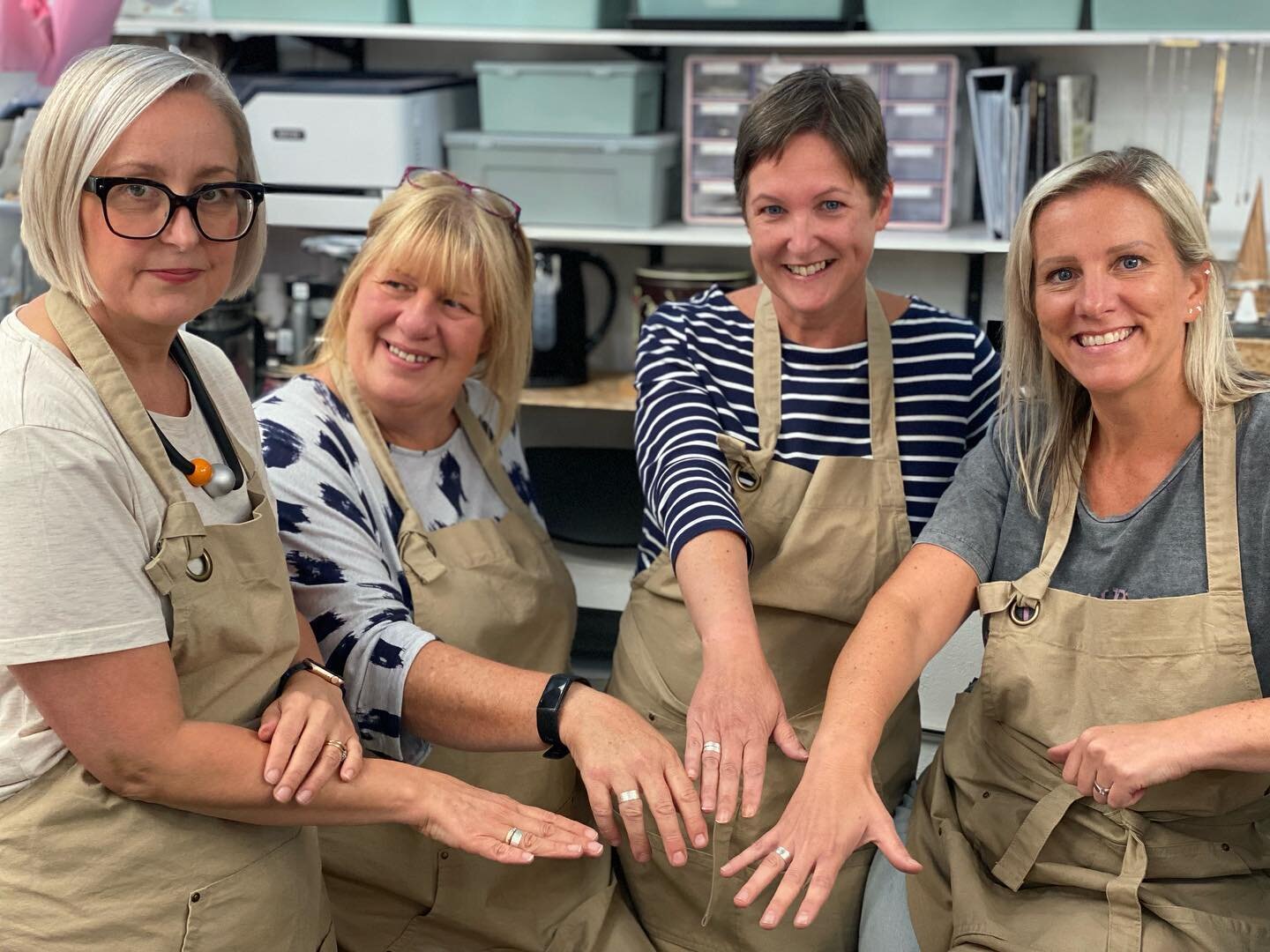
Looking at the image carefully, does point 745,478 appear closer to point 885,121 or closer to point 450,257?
point 450,257

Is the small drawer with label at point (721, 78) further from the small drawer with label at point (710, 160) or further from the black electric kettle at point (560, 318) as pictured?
the black electric kettle at point (560, 318)

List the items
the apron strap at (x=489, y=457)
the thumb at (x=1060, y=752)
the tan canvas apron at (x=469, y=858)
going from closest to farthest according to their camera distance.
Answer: the thumb at (x=1060, y=752) < the tan canvas apron at (x=469, y=858) < the apron strap at (x=489, y=457)

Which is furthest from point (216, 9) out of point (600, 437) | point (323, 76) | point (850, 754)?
point (850, 754)

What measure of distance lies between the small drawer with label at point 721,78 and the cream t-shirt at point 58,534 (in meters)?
1.84

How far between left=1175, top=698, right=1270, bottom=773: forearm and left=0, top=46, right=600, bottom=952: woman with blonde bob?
1.94 feet

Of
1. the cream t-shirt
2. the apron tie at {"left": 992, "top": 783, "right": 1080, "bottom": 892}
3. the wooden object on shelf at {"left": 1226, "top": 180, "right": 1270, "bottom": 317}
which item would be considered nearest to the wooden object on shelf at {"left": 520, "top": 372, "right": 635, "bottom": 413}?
the wooden object on shelf at {"left": 1226, "top": 180, "right": 1270, "bottom": 317}

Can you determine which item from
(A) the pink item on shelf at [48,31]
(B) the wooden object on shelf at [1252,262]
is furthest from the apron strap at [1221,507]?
(A) the pink item on shelf at [48,31]

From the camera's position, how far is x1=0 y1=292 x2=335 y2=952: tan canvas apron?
3.94 ft

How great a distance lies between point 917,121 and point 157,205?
1.86 m

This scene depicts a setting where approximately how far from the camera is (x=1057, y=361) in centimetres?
155

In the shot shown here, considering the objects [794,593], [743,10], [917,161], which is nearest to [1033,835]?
[794,593]

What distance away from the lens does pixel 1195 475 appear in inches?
57.2

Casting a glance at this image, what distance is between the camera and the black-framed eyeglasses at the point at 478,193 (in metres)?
1.80

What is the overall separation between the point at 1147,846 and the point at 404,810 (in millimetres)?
780
